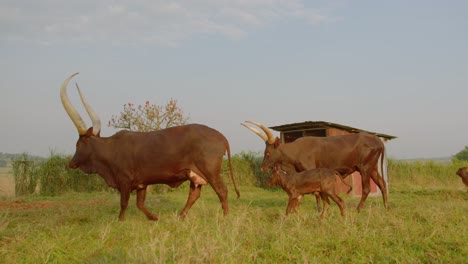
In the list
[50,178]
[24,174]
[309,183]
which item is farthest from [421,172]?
[24,174]

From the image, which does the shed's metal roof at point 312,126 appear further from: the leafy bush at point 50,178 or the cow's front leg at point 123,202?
the cow's front leg at point 123,202

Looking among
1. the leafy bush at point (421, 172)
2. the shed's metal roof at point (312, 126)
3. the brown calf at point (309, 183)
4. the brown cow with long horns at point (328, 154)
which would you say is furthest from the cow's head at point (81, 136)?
the leafy bush at point (421, 172)

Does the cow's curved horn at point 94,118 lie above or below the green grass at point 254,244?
above

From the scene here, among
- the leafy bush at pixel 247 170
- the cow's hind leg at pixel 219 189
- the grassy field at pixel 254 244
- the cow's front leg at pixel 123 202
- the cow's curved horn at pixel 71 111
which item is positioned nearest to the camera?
the grassy field at pixel 254 244

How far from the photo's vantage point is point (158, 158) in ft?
25.0

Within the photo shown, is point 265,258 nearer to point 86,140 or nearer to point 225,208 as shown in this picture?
point 225,208

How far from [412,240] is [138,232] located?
319 cm

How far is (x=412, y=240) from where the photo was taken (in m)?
4.93

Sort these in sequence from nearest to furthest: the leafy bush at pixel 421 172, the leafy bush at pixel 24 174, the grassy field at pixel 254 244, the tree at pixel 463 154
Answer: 1. the grassy field at pixel 254 244
2. the leafy bush at pixel 24 174
3. the leafy bush at pixel 421 172
4. the tree at pixel 463 154

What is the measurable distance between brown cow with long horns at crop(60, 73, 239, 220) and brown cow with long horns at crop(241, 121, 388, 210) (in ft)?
8.11

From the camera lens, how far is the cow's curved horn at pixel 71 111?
7.85 meters

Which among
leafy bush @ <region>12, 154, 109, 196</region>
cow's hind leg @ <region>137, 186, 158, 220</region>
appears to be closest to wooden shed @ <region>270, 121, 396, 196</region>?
leafy bush @ <region>12, 154, 109, 196</region>

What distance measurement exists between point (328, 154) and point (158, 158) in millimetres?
4088

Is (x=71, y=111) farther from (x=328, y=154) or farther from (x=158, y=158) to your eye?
(x=328, y=154)
